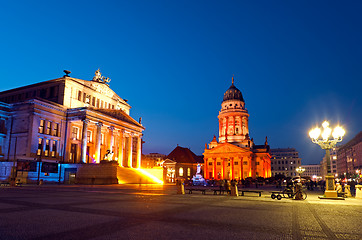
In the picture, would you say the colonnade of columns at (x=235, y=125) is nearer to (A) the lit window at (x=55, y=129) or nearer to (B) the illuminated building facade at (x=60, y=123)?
(B) the illuminated building facade at (x=60, y=123)

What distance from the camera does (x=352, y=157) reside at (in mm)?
143875

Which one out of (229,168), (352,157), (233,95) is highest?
(233,95)

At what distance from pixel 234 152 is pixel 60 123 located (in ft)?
242

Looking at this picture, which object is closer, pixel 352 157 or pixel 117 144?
pixel 117 144

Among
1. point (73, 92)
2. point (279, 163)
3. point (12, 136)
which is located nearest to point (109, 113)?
point (73, 92)

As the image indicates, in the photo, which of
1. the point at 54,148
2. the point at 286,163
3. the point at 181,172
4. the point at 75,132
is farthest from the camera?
the point at 286,163

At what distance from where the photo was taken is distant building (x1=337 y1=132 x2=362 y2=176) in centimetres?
12911

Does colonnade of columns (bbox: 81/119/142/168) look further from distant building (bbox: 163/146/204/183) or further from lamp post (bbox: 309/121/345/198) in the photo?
lamp post (bbox: 309/121/345/198)

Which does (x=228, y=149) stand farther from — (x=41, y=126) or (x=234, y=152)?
(x=41, y=126)

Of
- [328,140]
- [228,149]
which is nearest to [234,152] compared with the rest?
[228,149]

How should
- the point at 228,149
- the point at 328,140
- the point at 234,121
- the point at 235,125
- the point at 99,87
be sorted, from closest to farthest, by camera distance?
the point at 328,140 → the point at 99,87 → the point at 228,149 → the point at 234,121 → the point at 235,125

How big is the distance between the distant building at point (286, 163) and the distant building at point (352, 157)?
1044 inches

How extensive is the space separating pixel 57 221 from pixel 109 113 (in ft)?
165

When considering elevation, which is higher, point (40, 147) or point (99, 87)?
point (99, 87)
